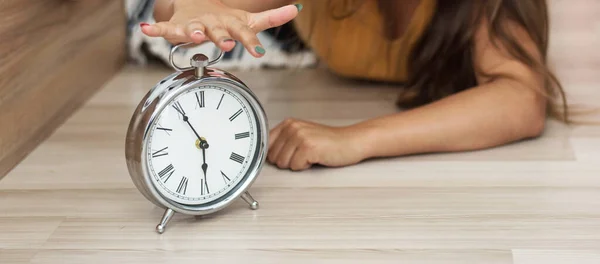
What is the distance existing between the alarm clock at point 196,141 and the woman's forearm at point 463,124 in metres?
0.25

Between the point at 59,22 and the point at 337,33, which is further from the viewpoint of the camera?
the point at 337,33

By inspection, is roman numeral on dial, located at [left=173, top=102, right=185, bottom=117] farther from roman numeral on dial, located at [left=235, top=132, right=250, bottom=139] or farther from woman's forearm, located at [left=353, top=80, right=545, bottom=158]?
woman's forearm, located at [left=353, top=80, right=545, bottom=158]

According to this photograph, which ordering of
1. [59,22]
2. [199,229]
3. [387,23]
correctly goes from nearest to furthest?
[199,229] < [59,22] < [387,23]

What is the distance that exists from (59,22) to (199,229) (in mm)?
637

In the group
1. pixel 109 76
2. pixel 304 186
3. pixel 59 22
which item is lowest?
pixel 109 76

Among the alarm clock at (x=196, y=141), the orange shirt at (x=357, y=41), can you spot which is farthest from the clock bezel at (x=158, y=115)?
the orange shirt at (x=357, y=41)

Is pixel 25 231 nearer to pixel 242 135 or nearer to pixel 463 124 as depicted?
pixel 242 135

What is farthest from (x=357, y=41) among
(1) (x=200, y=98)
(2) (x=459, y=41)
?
(1) (x=200, y=98)

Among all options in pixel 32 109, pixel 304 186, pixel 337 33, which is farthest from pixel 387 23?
pixel 32 109

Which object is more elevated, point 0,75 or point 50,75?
point 0,75

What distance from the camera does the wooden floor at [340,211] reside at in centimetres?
93

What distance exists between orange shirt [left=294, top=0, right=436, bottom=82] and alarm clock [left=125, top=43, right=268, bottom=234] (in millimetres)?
668

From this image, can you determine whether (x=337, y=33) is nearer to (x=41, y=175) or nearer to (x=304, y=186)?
(x=304, y=186)

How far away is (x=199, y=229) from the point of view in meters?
0.99
